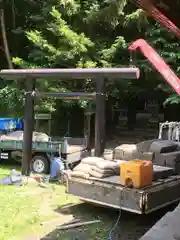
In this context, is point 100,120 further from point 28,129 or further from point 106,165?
point 106,165

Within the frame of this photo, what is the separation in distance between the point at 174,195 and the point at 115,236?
165 centimetres

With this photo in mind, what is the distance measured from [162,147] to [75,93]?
3492 millimetres

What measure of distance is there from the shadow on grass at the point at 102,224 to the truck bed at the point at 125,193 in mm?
477

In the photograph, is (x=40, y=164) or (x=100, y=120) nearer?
(x=100, y=120)

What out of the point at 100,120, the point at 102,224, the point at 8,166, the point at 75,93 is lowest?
the point at 102,224

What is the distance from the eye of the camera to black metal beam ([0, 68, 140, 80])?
10547mm

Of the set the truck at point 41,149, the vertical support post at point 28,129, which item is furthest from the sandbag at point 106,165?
the vertical support post at point 28,129

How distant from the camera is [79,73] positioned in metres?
11.3

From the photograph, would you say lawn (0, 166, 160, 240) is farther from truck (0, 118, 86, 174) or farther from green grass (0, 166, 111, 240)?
truck (0, 118, 86, 174)

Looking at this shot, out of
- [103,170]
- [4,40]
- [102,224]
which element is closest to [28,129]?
[103,170]

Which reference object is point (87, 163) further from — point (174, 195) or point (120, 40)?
point (120, 40)

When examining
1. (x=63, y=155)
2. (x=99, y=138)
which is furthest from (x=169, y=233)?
(x=63, y=155)

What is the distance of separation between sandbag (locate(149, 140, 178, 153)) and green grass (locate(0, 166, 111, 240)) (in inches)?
78.9

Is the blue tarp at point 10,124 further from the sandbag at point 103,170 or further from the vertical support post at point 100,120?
the sandbag at point 103,170
